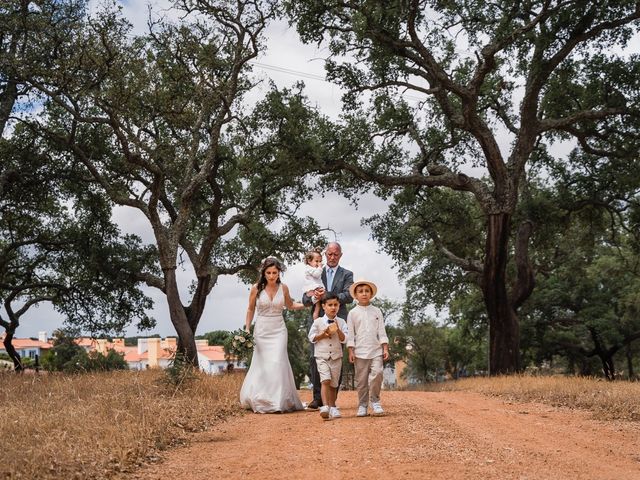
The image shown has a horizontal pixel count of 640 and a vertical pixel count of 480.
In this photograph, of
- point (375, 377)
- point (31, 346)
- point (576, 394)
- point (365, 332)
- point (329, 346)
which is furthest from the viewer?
point (31, 346)

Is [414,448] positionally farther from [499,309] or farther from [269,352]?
[499,309]

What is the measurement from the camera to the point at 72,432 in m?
7.08

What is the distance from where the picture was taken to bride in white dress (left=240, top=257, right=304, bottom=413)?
1095cm

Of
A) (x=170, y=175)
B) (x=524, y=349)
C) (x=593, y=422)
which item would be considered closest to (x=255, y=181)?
(x=170, y=175)

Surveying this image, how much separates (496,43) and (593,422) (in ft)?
36.9

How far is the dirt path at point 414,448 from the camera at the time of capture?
5832mm

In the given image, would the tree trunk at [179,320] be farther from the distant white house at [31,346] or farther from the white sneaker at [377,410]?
the distant white house at [31,346]

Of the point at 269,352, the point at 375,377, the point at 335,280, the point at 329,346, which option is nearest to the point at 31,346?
the point at 269,352

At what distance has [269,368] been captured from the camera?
36.3 feet

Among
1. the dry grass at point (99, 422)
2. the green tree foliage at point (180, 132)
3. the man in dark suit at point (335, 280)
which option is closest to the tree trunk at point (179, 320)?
the green tree foliage at point (180, 132)

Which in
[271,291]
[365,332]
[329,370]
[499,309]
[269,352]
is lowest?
[329,370]

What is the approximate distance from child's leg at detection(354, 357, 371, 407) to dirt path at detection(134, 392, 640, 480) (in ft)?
0.93

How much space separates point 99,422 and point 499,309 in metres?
15.4

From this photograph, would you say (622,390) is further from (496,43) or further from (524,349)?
(524,349)
